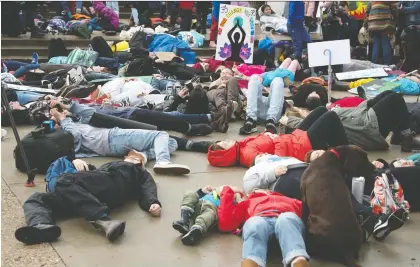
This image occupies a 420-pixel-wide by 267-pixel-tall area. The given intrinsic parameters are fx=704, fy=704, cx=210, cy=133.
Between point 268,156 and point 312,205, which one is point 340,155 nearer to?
point 312,205

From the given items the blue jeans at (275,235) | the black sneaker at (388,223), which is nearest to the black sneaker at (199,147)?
the black sneaker at (388,223)

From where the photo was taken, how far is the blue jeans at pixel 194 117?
31.6 feet

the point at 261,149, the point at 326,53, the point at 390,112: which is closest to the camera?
the point at 261,149

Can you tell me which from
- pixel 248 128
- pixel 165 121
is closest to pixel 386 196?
pixel 248 128

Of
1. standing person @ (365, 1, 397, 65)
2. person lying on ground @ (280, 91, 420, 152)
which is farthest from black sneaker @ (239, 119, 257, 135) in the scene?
standing person @ (365, 1, 397, 65)

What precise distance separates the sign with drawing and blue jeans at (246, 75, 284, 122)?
10.5 feet

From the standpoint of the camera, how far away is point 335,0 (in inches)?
656

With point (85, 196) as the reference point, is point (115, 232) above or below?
below

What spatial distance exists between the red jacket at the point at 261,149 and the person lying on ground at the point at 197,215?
1.54m

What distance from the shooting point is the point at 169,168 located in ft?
25.3

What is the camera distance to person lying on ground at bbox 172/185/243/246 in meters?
5.79

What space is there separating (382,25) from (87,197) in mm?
9689

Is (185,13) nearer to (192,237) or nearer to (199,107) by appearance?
(199,107)

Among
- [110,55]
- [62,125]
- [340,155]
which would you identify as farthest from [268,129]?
[110,55]
